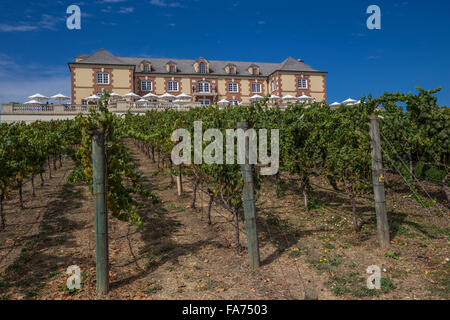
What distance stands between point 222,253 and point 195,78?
4815 cm

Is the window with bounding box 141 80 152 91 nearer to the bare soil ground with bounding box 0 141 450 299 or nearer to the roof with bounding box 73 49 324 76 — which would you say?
the roof with bounding box 73 49 324 76

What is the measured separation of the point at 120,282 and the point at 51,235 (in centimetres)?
364

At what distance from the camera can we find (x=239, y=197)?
7.46 metres

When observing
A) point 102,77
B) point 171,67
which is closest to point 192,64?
point 171,67

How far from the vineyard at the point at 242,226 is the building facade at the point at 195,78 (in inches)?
1466

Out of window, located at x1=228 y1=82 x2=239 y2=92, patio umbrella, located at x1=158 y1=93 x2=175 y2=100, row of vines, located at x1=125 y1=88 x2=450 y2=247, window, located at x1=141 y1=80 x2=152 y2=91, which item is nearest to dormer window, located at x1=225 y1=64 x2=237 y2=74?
window, located at x1=228 y1=82 x2=239 y2=92

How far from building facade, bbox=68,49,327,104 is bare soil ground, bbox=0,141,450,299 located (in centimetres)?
3845

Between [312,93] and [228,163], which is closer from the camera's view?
[228,163]

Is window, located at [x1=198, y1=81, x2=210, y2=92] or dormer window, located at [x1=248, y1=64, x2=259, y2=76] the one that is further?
dormer window, located at [x1=248, y1=64, x2=259, y2=76]

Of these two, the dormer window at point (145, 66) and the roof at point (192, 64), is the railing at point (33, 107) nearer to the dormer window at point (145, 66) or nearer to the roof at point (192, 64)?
the roof at point (192, 64)

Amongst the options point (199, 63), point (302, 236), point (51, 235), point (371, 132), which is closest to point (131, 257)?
point (51, 235)

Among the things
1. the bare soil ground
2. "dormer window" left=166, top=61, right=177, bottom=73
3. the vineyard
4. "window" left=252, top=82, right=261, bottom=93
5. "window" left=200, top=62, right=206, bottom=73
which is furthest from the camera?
"window" left=252, top=82, right=261, bottom=93

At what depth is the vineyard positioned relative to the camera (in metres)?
6.03
